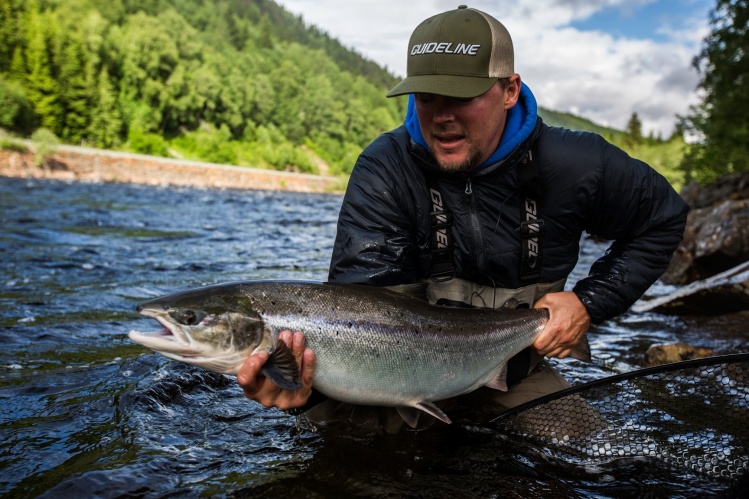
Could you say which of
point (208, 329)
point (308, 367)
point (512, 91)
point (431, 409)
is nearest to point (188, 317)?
point (208, 329)

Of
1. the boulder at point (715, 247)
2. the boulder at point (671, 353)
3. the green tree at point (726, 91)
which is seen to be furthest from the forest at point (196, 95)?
the boulder at point (671, 353)

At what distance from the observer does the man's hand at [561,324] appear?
3.24m

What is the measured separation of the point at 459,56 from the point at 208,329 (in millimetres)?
1935

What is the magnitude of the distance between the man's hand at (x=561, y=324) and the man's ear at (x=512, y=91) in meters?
1.18

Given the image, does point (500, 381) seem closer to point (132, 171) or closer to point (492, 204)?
point (492, 204)

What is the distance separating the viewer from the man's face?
319cm

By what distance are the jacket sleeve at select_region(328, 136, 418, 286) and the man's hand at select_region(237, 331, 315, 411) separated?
22.8 inches

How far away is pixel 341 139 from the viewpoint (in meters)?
114

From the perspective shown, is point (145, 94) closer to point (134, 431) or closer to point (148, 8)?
point (148, 8)

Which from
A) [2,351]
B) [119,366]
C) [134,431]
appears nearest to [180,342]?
[134,431]

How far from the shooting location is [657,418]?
3285 millimetres

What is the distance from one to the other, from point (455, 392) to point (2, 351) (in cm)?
399

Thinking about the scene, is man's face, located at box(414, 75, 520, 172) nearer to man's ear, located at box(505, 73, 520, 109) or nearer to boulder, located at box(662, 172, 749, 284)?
man's ear, located at box(505, 73, 520, 109)

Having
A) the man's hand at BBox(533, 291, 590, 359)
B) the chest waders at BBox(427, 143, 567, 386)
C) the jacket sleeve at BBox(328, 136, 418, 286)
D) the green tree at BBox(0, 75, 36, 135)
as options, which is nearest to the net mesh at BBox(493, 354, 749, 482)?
the man's hand at BBox(533, 291, 590, 359)
